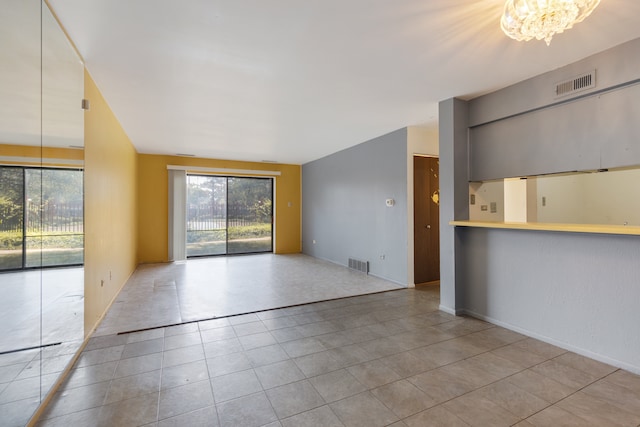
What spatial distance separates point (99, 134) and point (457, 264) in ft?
14.1

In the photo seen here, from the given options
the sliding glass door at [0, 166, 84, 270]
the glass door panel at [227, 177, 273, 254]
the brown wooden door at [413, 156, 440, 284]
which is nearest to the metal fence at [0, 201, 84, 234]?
the sliding glass door at [0, 166, 84, 270]

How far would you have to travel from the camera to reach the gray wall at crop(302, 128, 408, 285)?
473 cm

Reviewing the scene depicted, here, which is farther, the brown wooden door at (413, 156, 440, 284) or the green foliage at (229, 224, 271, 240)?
the green foliage at (229, 224, 271, 240)

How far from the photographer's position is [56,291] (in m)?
1.98

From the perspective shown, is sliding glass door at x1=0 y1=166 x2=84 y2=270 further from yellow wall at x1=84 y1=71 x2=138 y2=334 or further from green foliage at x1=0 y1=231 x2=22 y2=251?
yellow wall at x1=84 y1=71 x2=138 y2=334

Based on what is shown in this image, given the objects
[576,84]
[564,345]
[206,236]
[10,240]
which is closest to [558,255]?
[564,345]

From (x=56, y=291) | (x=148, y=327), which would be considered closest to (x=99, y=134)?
(x=56, y=291)

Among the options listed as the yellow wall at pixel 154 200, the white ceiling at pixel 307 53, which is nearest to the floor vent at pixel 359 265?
the white ceiling at pixel 307 53

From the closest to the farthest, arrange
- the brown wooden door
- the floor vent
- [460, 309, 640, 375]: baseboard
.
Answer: [460, 309, 640, 375]: baseboard, the brown wooden door, the floor vent

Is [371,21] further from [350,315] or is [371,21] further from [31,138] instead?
[350,315]

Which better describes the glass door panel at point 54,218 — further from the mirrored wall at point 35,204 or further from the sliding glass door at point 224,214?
the sliding glass door at point 224,214

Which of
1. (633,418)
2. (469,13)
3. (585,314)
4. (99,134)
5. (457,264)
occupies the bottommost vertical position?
(633,418)

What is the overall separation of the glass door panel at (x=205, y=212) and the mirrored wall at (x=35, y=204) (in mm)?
5244

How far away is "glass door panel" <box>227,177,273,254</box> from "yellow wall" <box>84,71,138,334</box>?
2.91 m
